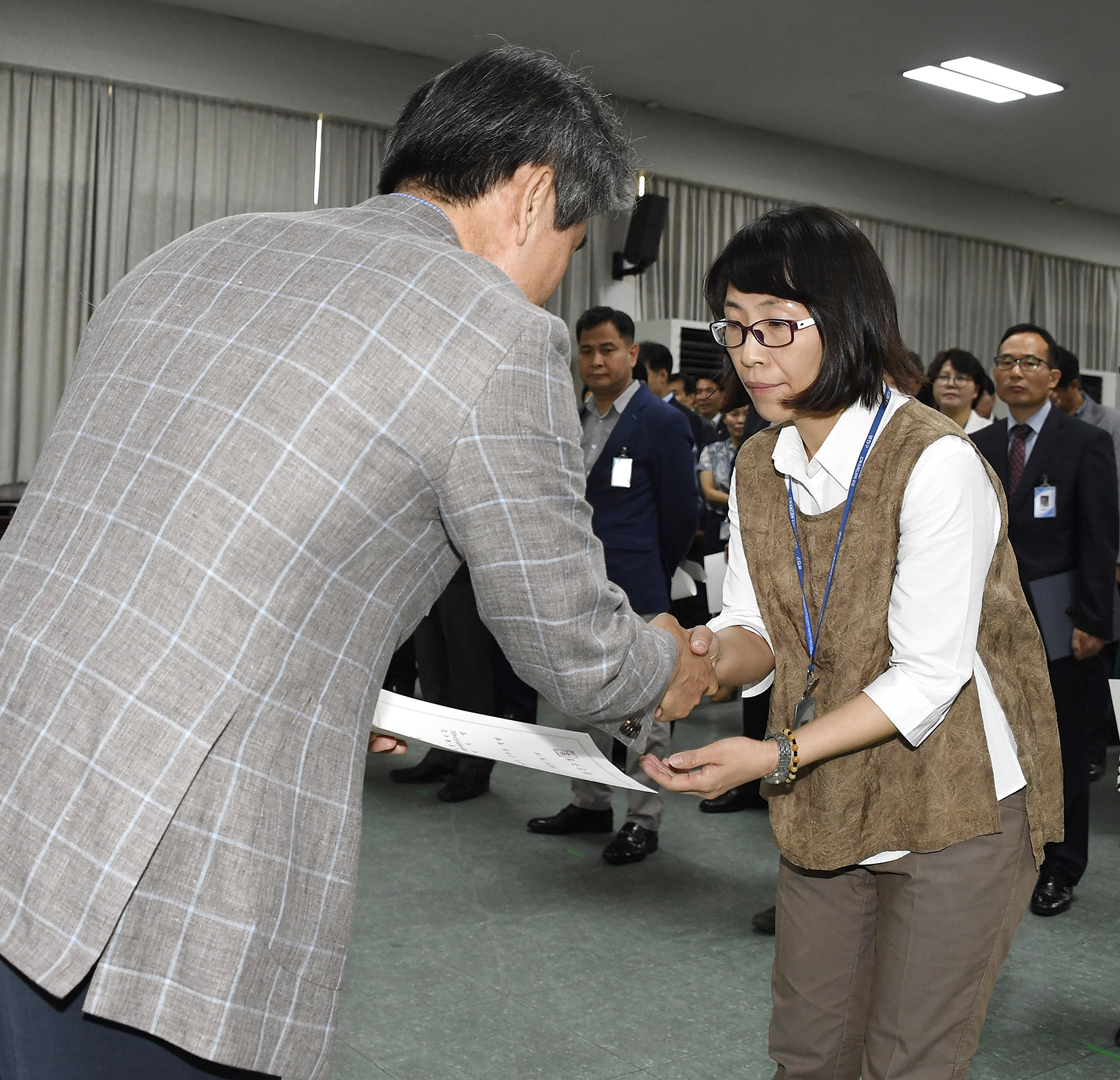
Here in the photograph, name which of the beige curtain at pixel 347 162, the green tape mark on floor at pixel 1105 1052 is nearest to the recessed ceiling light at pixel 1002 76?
the beige curtain at pixel 347 162

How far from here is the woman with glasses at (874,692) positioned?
134cm

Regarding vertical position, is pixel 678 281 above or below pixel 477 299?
above

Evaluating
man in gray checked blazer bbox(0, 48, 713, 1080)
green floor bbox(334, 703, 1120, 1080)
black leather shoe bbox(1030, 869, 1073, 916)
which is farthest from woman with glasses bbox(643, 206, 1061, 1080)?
black leather shoe bbox(1030, 869, 1073, 916)

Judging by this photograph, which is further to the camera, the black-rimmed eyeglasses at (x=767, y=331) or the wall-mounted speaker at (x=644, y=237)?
the wall-mounted speaker at (x=644, y=237)

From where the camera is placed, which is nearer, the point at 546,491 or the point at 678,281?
the point at 546,491

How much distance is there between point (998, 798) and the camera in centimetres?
140

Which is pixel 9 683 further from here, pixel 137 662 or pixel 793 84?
pixel 793 84

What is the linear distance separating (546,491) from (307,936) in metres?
0.43

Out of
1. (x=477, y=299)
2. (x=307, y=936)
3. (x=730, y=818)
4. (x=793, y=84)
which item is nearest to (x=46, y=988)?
(x=307, y=936)

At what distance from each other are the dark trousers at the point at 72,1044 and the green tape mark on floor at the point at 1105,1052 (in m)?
2.12

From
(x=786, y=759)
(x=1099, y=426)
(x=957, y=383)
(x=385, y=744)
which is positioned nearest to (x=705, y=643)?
(x=786, y=759)

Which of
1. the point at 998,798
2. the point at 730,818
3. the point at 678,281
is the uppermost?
the point at 678,281

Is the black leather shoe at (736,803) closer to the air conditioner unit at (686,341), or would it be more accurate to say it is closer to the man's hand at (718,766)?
the man's hand at (718,766)

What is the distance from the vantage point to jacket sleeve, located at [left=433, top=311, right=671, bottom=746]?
988mm
